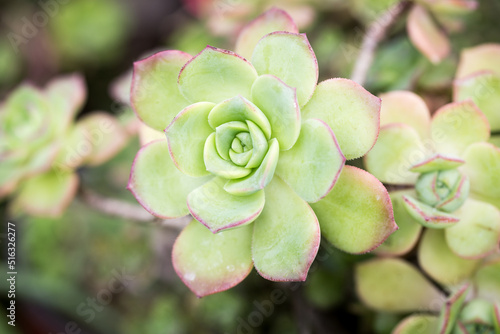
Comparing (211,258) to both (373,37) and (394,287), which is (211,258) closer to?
(394,287)

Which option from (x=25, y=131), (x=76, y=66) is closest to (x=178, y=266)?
(x=25, y=131)

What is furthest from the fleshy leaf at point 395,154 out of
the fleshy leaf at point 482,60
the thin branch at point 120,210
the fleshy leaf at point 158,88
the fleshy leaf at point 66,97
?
the fleshy leaf at point 66,97

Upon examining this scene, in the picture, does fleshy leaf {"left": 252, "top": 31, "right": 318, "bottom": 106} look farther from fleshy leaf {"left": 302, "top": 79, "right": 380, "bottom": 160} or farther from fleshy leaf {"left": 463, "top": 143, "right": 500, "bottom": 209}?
fleshy leaf {"left": 463, "top": 143, "right": 500, "bottom": 209}

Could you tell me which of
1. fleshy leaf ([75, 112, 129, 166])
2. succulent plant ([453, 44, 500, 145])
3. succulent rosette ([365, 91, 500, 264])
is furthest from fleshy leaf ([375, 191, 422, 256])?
fleshy leaf ([75, 112, 129, 166])

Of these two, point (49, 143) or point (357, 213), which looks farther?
point (49, 143)

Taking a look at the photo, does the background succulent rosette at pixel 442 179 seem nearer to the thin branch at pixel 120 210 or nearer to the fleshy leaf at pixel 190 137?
the fleshy leaf at pixel 190 137

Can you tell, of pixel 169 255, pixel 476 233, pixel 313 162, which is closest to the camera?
pixel 313 162

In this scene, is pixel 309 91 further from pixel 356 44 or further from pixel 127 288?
pixel 127 288

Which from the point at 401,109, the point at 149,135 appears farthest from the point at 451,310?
the point at 149,135
